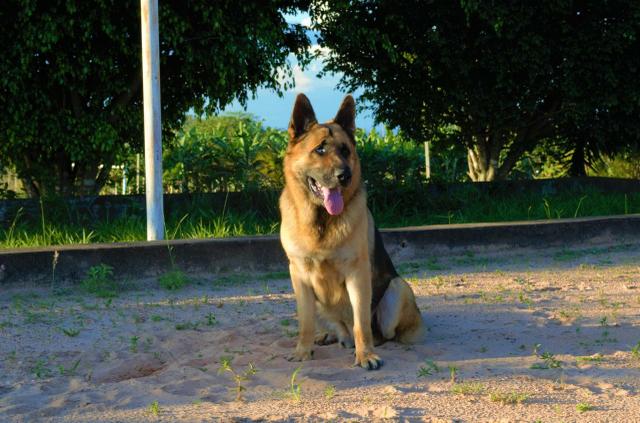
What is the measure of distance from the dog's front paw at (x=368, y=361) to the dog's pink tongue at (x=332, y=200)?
2.83 feet

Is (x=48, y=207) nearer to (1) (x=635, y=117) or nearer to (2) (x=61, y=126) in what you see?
(2) (x=61, y=126)

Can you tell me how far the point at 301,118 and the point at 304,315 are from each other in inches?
49.6

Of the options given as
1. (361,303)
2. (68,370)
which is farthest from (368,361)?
(68,370)

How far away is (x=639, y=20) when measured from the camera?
12.0 metres

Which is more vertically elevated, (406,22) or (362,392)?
(406,22)

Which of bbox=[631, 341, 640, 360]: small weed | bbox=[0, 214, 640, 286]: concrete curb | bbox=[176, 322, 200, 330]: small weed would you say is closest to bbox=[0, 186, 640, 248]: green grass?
bbox=[0, 214, 640, 286]: concrete curb

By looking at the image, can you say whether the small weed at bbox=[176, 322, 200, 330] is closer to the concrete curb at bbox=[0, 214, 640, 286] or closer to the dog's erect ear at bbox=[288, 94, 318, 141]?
the dog's erect ear at bbox=[288, 94, 318, 141]

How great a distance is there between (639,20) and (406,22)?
3.84 meters

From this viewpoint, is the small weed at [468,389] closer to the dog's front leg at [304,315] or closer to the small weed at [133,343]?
the dog's front leg at [304,315]

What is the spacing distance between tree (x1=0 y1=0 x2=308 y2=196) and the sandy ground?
4.04 m

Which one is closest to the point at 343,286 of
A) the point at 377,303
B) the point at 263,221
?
the point at 377,303

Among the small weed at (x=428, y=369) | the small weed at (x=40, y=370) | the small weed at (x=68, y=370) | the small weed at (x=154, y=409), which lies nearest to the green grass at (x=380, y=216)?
the small weed at (x=428, y=369)

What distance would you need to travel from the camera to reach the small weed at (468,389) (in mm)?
3615

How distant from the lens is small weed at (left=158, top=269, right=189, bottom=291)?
708cm
